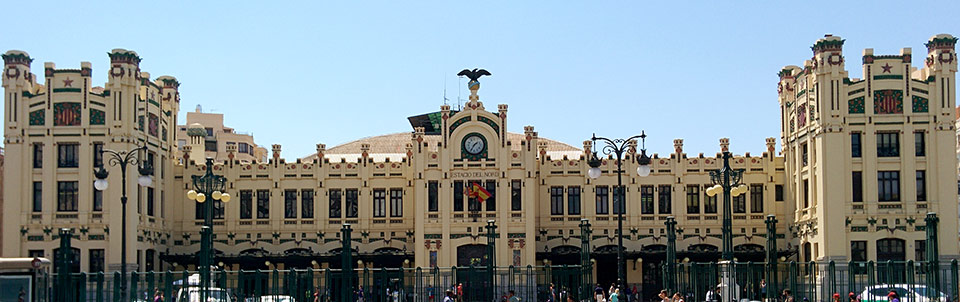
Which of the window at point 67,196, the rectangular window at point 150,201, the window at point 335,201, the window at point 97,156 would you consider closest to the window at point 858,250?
the window at point 335,201

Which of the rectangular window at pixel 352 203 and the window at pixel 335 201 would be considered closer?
the rectangular window at pixel 352 203

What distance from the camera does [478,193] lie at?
66.1 m

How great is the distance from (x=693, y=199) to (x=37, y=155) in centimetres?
3210

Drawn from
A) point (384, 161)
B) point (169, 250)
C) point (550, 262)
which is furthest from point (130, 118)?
point (550, 262)

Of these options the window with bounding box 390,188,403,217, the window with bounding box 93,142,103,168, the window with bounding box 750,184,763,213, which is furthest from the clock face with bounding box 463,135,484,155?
the window with bounding box 93,142,103,168

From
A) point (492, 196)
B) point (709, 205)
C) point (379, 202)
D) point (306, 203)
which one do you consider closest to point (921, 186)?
point (709, 205)

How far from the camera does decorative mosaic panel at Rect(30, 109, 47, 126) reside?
64.6 metres

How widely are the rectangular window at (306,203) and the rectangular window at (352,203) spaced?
188cm

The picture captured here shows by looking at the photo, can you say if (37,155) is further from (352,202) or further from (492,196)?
(492,196)

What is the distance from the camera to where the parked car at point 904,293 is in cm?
4111

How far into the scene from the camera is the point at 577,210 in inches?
2712

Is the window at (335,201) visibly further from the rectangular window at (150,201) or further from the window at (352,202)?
the rectangular window at (150,201)

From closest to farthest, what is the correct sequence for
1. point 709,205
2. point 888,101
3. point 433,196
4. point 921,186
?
point 888,101 → point 921,186 → point 433,196 → point 709,205

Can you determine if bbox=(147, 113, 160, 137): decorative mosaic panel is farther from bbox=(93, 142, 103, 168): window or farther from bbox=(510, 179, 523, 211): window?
bbox=(510, 179, 523, 211): window
